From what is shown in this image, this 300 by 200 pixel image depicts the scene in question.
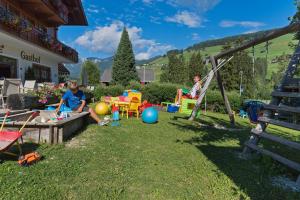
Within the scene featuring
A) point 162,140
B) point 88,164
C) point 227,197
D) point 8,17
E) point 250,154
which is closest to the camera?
point 227,197

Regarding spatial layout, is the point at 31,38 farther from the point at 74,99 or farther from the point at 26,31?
the point at 74,99

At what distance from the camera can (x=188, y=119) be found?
11375 mm

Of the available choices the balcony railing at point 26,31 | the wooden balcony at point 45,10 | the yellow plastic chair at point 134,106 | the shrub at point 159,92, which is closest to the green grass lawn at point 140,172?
the yellow plastic chair at point 134,106

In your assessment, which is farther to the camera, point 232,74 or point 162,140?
point 232,74

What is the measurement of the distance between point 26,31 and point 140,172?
532 inches

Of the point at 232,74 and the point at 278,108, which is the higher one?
the point at 232,74

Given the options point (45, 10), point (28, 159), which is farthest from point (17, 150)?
point (45, 10)

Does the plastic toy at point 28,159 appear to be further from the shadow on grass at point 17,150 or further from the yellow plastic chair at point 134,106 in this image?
the yellow plastic chair at point 134,106

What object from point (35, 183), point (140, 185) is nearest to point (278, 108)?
point (140, 185)

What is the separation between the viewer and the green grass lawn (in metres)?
3.72

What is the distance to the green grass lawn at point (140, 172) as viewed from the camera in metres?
3.72

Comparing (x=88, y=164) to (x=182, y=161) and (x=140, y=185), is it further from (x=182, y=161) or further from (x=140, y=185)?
(x=182, y=161)

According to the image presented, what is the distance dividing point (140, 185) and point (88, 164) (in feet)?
4.14

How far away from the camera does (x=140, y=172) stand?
455cm
